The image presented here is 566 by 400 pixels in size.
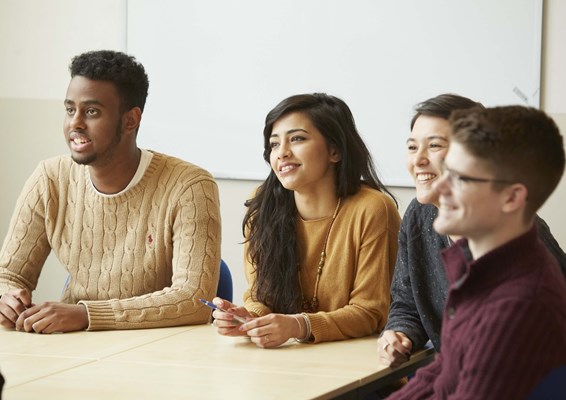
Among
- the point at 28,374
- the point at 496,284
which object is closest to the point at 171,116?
the point at 28,374

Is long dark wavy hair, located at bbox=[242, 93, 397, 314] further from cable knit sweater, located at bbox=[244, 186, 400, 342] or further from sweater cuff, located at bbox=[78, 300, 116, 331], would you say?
sweater cuff, located at bbox=[78, 300, 116, 331]

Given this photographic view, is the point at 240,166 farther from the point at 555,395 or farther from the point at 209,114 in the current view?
the point at 555,395

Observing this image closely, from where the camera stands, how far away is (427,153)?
8.42 feet

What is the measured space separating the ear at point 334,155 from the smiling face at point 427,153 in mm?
412

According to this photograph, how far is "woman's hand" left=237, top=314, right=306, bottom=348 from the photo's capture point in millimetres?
2502

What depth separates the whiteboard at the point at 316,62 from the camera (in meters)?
4.21

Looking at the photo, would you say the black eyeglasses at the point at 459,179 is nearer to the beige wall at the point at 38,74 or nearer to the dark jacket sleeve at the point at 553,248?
the dark jacket sleeve at the point at 553,248

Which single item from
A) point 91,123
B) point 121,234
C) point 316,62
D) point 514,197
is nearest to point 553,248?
point 514,197

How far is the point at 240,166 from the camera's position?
4699 mm

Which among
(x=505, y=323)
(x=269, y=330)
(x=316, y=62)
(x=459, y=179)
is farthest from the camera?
(x=316, y=62)

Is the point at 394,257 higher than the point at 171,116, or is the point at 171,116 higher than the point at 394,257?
the point at 171,116

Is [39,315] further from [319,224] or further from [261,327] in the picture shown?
[319,224]

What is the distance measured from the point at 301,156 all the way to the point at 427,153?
0.47m

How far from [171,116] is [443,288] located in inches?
99.5
